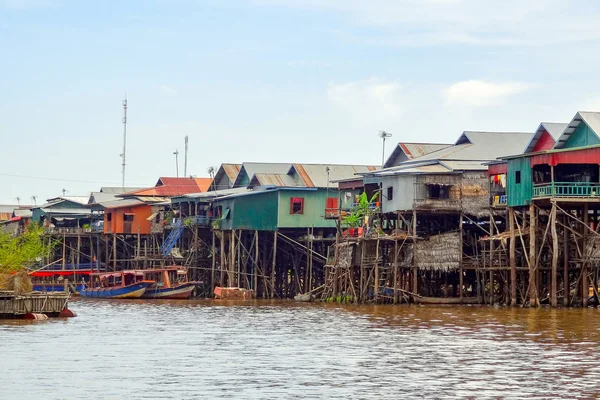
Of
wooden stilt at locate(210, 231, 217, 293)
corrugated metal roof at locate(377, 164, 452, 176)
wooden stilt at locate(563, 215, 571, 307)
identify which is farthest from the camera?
wooden stilt at locate(210, 231, 217, 293)

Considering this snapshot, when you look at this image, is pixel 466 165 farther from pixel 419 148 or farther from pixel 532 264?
pixel 532 264

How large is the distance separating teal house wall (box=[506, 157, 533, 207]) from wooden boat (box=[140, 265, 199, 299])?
2424cm

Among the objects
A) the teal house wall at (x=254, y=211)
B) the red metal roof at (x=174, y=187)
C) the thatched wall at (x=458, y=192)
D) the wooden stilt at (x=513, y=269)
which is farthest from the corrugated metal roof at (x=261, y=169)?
the wooden stilt at (x=513, y=269)

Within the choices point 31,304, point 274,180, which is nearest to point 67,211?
point 274,180

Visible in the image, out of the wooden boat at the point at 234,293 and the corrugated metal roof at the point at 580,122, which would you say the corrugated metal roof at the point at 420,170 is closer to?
the corrugated metal roof at the point at 580,122

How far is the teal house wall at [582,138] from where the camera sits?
50.3 metres

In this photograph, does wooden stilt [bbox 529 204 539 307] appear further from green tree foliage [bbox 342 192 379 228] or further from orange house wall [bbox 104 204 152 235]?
orange house wall [bbox 104 204 152 235]

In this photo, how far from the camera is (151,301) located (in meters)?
70.2

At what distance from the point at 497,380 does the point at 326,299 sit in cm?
Answer: 3829

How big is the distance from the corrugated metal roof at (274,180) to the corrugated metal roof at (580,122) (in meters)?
25.5

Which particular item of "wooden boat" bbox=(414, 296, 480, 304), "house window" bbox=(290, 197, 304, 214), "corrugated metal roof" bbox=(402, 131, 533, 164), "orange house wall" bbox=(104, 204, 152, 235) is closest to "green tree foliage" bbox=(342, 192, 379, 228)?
"corrugated metal roof" bbox=(402, 131, 533, 164)

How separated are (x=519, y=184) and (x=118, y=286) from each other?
31036 millimetres

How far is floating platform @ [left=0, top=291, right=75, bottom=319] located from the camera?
44938 mm

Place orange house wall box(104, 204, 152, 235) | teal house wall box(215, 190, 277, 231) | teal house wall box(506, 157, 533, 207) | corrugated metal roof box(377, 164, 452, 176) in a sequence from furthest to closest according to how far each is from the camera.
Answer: orange house wall box(104, 204, 152, 235), teal house wall box(215, 190, 277, 231), corrugated metal roof box(377, 164, 452, 176), teal house wall box(506, 157, 533, 207)
